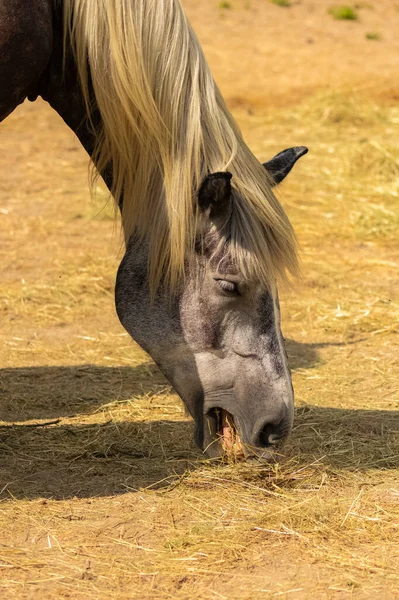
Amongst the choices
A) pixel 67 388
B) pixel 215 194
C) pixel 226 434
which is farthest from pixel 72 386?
pixel 215 194

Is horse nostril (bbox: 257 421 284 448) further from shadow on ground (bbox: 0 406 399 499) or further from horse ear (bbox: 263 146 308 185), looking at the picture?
horse ear (bbox: 263 146 308 185)

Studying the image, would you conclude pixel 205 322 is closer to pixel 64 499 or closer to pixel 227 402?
pixel 227 402

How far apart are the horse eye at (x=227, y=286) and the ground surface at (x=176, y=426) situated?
1.65 ft

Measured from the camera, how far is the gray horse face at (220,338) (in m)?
3.15

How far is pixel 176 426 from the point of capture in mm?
4094

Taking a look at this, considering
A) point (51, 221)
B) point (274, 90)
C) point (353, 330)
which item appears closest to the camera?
point (353, 330)

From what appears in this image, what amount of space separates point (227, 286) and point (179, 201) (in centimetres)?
31

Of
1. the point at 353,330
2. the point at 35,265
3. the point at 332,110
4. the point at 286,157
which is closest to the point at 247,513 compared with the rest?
the point at 286,157

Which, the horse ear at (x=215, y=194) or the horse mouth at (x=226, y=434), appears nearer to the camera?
the horse ear at (x=215, y=194)

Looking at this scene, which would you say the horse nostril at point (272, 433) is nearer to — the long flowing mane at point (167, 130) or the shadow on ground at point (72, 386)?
the long flowing mane at point (167, 130)

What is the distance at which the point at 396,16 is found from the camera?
15.6 metres

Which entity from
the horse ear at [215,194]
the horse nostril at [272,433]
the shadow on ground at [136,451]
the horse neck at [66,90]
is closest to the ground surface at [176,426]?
the shadow on ground at [136,451]

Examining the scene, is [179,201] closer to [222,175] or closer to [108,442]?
[222,175]

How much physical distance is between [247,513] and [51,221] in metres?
4.69
